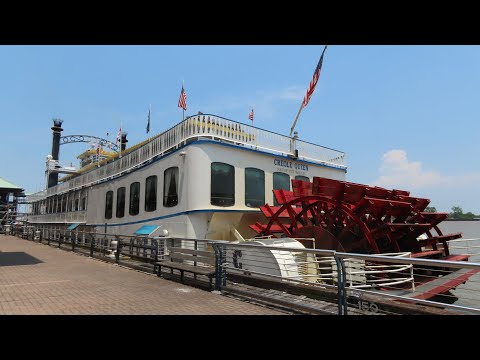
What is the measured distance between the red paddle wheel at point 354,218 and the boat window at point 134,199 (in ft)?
16.1

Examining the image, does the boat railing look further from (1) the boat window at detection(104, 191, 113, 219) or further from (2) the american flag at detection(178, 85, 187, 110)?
(1) the boat window at detection(104, 191, 113, 219)

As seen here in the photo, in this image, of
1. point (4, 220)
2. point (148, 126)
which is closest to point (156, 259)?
point (148, 126)

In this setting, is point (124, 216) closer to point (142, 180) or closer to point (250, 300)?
point (142, 180)

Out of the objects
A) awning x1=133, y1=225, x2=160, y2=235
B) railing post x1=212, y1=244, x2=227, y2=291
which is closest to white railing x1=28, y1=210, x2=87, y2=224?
awning x1=133, y1=225, x2=160, y2=235

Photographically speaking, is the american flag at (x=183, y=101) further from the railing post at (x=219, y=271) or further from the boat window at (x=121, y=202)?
the railing post at (x=219, y=271)

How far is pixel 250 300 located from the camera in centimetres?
600

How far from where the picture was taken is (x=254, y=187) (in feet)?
40.4

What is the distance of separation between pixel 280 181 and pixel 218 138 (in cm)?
319

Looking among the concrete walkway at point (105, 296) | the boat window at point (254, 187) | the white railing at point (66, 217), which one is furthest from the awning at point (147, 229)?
the white railing at point (66, 217)

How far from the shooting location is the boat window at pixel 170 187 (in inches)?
449

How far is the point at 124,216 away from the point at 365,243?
9597 millimetres

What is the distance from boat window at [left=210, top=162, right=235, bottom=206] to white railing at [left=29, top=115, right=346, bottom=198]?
3.13 feet

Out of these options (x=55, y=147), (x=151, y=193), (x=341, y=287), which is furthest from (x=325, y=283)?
(x=55, y=147)

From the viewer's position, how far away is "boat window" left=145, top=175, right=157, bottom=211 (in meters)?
12.6
